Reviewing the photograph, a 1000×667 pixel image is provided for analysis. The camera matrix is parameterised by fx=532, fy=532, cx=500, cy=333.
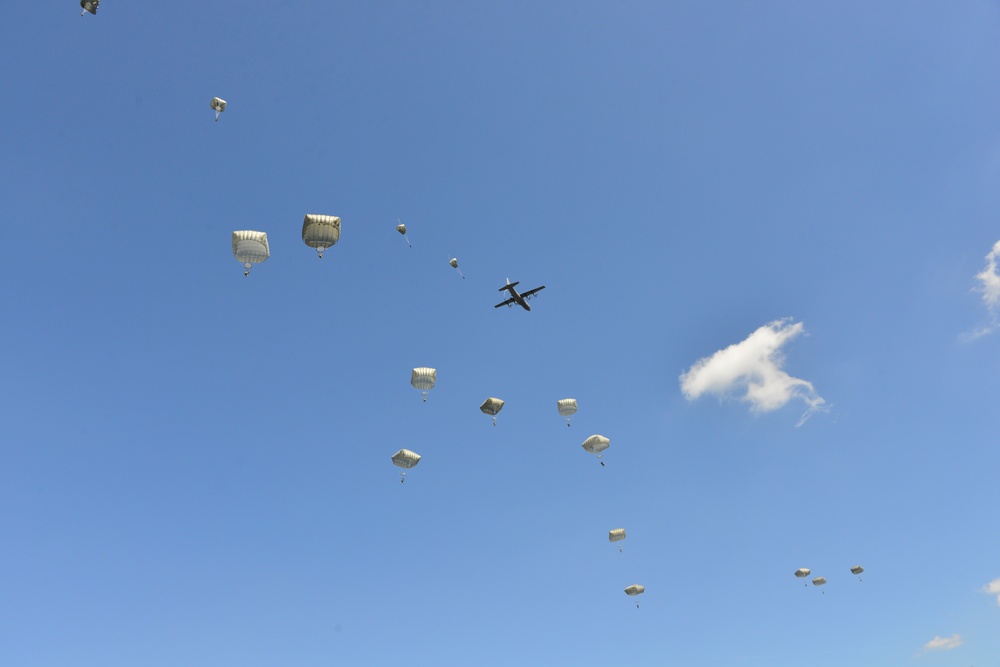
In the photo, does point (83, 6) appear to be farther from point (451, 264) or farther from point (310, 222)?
point (451, 264)

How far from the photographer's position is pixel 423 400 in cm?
5319

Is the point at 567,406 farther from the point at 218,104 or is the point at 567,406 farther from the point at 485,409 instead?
the point at 218,104

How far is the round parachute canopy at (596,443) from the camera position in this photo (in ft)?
212

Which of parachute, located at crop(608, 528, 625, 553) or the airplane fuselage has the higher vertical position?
the airplane fuselage

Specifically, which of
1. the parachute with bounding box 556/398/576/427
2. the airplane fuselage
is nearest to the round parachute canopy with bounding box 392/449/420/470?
the parachute with bounding box 556/398/576/427

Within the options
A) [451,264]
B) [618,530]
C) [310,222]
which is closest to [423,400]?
[451,264]

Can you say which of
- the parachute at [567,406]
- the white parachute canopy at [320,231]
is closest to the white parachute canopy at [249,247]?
the white parachute canopy at [320,231]

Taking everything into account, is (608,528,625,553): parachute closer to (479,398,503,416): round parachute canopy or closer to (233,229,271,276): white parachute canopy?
(479,398,503,416): round parachute canopy

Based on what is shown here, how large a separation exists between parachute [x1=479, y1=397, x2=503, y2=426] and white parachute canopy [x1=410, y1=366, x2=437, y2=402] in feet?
25.2

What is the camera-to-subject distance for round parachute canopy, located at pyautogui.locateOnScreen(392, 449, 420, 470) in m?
58.6

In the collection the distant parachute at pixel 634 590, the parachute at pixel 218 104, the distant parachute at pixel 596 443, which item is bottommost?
the distant parachute at pixel 634 590

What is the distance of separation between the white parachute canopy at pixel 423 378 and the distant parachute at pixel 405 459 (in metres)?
7.79

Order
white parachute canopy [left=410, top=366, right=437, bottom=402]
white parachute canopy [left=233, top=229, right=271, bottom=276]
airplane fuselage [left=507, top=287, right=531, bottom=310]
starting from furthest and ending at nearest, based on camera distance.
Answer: airplane fuselage [left=507, top=287, right=531, bottom=310]
white parachute canopy [left=410, top=366, right=437, bottom=402]
white parachute canopy [left=233, top=229, right=271, bottom=276]

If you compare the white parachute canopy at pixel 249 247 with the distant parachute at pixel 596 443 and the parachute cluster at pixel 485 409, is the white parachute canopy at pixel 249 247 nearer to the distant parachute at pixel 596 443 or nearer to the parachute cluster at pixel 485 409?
the parachute cluster at pixel 485 409
